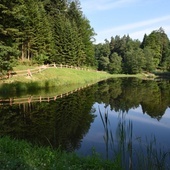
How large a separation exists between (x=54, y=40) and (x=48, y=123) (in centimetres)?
4098

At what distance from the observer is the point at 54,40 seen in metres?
53.2

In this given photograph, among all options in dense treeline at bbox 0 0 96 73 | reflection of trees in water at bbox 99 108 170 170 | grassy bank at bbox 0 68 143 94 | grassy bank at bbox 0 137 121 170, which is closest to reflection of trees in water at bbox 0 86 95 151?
grassy bank at bbox 0 137 121 170

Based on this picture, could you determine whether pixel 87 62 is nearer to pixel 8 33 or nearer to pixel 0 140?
pixel 8 33

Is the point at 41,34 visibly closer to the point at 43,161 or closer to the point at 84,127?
the point at 84,127

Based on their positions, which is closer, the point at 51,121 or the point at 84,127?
the point at 84,127

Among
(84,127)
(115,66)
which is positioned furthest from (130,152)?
(115,66)

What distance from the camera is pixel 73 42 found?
189 ft

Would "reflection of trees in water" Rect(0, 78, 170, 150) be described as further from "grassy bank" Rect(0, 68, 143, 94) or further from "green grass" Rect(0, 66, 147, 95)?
"grassy bank" Rect(0, 68, 143, 94)

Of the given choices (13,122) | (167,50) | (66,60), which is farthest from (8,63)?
(167,50)

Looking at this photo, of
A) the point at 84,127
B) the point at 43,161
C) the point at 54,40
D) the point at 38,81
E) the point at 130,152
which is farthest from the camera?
the point at 54,40

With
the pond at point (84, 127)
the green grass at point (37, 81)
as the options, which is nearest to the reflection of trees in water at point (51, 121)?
the pond at point (84, 127)

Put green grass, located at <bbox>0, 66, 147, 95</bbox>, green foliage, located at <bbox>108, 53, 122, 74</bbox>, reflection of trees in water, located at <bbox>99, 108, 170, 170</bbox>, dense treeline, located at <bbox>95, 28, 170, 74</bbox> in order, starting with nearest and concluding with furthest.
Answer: reflection of trees in water, located at <bbox>99, 108, 170, 170</bbox> → green grass, located at <bbox>0, 66, 147, 95</bbox> → dense treeline, located at <bbox>95, 28, 170, 74</bbox> → green foliage, located at <bbox>108, 53, 122, 74</bbox>

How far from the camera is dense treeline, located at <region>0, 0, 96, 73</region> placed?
26281 millimetres

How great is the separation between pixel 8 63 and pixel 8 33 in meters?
3.70
